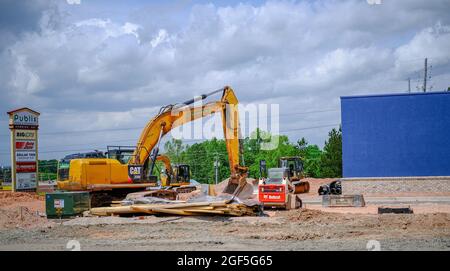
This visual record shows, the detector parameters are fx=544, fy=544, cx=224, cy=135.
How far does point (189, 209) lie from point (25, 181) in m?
21.2

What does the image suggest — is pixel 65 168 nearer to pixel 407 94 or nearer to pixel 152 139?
pixel 152 139

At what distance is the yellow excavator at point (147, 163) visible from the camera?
2466 centimetres

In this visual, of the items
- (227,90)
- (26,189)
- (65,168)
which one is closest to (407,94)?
(227,90)

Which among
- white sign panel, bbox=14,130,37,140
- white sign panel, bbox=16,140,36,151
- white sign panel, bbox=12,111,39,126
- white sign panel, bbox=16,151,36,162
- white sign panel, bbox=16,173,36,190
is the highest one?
white sign panel, bbox=12,111,39,126

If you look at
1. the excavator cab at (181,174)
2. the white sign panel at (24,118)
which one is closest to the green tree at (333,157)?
the excavator cab at (181,174)

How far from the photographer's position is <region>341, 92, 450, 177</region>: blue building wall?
38969mm

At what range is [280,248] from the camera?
43.6 ft

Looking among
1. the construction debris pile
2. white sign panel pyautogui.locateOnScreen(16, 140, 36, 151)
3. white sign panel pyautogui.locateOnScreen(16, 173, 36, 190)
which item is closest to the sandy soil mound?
the construction debris pile

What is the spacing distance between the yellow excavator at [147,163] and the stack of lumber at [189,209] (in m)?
2.77

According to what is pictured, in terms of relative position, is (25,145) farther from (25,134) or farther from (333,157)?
(333,157)

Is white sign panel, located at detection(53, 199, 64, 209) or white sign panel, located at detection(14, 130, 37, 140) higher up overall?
white sign panel, located at detection(14, 130, 37, 140)

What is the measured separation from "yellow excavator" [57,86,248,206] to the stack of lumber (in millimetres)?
2769

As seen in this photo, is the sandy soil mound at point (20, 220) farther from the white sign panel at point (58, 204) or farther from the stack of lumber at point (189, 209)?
the stack of lumber at point (189, 209)

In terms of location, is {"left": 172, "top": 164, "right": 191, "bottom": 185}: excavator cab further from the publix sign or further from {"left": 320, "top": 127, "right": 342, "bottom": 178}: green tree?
{"left": 320, "top": 127, "right": 342, "bottom": 178}: green tree
